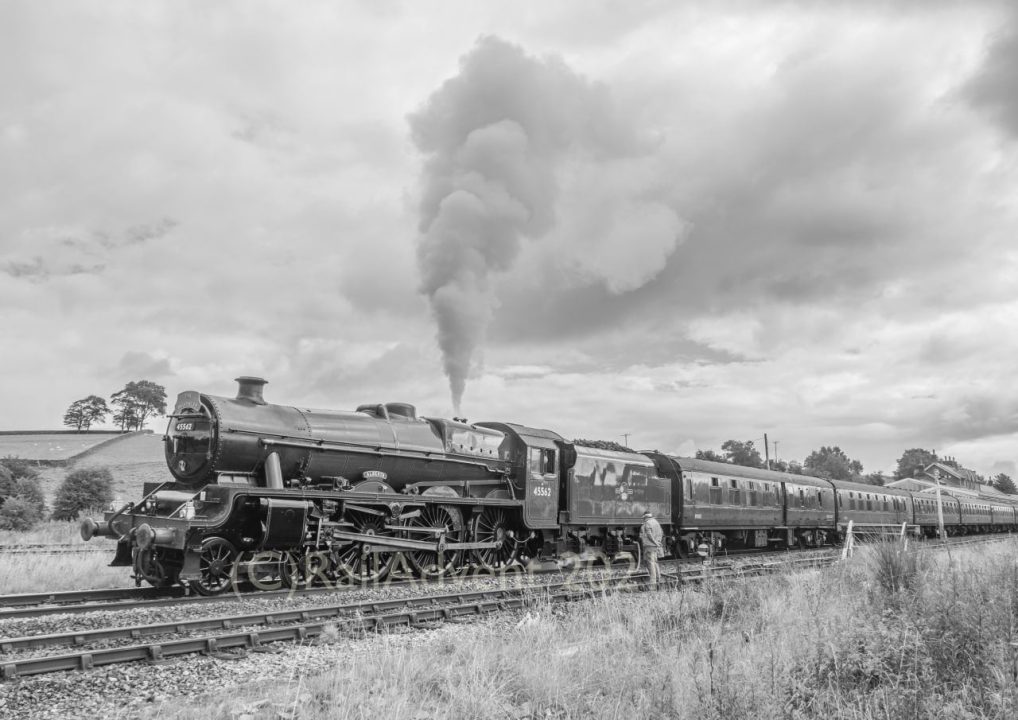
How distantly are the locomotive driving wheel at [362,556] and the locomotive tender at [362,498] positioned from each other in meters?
0.03

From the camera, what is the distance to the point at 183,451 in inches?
428

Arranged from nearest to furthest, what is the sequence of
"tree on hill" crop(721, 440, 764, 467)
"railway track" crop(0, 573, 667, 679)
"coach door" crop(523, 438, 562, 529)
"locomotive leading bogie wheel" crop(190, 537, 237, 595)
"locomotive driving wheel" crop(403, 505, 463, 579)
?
1. "railway track" crop(0, 573, 667, 679)
2. "locomotive leading bogie wheel" crop(190, 537, 237, 595)
3. "locomotive driving wheel" crop(403, 505, 463, 579)
4. "coach door" crop(523, 438, 562, 529)
5. "tree on hill" crop(721, 440, 764, 467)

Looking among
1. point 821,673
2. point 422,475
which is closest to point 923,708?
point 821,673

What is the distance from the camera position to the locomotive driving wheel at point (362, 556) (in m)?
11.0

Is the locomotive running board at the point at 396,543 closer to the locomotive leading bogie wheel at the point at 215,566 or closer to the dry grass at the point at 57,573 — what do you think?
the locomotive leading bogie wheel at the point at 215,566

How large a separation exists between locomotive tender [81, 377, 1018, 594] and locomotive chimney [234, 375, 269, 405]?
22 millimetres

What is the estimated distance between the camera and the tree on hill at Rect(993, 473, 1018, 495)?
136125 mm

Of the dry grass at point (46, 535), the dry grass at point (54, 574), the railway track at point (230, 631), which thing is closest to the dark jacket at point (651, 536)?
the railway track at point (230, 631)

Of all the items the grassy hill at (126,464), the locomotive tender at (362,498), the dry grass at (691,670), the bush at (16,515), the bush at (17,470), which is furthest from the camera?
the grassy hill at (126,464)

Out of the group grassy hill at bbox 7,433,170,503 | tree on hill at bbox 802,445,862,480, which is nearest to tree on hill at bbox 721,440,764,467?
tree on hill at bbox 802,445,862,480

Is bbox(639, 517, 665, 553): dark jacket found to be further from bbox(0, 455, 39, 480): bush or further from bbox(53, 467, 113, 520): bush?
bbox(0, 455, 39, 480): bush

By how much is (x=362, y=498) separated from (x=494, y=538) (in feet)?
11.5

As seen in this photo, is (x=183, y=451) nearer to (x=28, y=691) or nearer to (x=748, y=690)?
(x=28, y=691)

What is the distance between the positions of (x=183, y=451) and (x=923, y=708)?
9899 mm
